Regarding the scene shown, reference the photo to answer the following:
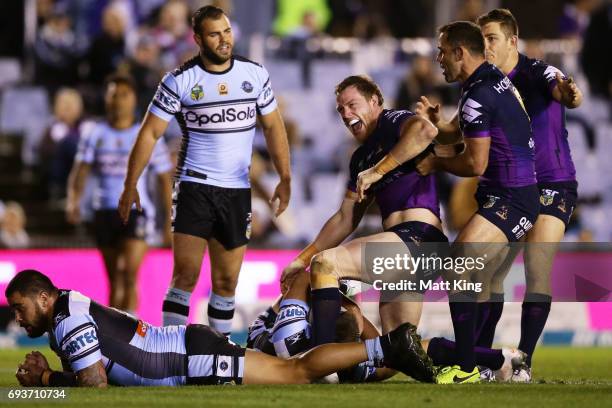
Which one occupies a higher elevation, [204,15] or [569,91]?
[204,15]

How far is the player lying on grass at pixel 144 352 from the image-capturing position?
7.96 m

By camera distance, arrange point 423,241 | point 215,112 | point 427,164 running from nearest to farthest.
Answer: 1. point 423,241
2. point 427,164
3. point 215,112

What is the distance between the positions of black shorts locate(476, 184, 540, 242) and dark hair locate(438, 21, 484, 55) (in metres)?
0.95

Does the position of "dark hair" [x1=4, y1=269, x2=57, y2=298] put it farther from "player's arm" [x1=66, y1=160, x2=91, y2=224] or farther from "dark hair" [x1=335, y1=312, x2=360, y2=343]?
"player's arm" [x1=66, y1=160, x2=91, y2=224]

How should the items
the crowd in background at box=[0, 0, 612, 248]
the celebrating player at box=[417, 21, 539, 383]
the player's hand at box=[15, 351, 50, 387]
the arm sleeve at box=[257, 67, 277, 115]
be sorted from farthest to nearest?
the crowd in background at box=[0, 0, 612, 248]
the arm sleeve at box=[257, 67, 277, 115]
the celebrating player at box=[417, 21, 539, 383]
the player's hand at box=[15, 351, 50, 387]

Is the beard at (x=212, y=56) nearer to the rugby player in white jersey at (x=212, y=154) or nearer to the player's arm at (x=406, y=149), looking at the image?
the rugby player in white jersey at (x=212, y=154)

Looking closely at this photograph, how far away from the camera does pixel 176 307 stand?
10.2m

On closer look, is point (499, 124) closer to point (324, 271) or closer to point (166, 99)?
point (324, 271)

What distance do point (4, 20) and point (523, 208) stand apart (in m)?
11.9

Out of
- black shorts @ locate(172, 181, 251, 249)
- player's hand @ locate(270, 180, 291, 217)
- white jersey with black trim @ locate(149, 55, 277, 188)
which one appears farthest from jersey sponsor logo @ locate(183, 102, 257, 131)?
player's hand @ locate(270, 180, 291, 217)

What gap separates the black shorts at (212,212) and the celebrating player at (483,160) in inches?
76.2

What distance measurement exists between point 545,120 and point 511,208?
1.10 meters

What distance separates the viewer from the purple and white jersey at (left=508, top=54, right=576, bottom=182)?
9633 millimetres

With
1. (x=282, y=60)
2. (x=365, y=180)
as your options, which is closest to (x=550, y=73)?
(x=365, y=180)
